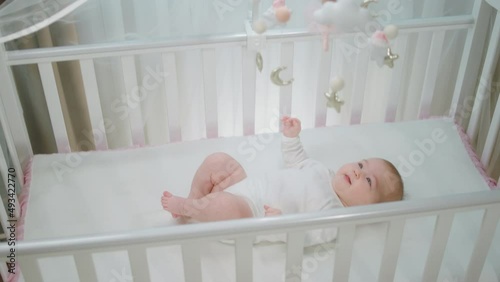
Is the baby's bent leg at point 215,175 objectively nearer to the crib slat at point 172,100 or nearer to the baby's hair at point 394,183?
the crib slat at point 172,100

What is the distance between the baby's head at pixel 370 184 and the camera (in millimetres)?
1464

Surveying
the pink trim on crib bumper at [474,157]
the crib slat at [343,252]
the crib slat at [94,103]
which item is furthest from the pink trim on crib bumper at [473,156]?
the crib slat at [94,103]

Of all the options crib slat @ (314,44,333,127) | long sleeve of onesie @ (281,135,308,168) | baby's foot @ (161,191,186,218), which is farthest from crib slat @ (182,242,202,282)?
crib slat @ (314,44,333,127)

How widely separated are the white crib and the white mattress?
0.14 ft

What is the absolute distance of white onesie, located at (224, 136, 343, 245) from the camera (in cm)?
148

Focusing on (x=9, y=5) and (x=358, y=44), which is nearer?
(x=9, y=5)

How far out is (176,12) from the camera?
173 cm

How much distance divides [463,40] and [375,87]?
0.30 meters

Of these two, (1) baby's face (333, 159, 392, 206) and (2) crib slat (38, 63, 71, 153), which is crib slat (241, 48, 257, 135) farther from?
(2) crib slat (38, 63, 71, 153)

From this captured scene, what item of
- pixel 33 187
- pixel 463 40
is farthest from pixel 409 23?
pixel 33 187

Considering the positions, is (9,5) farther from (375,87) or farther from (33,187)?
(375,87)

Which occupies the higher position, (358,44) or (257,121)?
(358,44)

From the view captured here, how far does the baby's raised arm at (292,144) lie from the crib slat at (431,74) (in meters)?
0.48

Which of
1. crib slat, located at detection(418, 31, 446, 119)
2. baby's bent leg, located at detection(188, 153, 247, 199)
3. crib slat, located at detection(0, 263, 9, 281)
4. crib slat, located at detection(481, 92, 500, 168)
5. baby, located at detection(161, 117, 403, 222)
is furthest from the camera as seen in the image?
crib slat, located at detection(418, 31, 446, 119)
